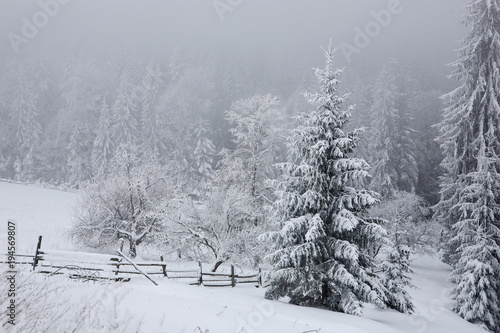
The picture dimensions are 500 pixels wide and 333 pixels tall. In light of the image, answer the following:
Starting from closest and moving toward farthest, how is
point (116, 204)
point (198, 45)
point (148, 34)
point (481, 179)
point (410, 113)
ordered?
point (481, 179) → point (116, 204) → point (410, 113) → point (198, 45) → point (148, 34)

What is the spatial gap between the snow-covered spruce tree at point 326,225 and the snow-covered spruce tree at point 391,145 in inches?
1047

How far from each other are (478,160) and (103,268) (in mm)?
18714

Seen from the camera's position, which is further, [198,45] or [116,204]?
[198,45]

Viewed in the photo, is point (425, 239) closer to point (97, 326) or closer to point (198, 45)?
point (97, 326)

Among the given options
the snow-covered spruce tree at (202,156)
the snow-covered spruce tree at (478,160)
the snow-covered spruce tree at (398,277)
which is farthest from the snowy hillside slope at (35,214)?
the snow-covered spruce tree at (478,160)

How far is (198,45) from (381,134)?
45.5 metres

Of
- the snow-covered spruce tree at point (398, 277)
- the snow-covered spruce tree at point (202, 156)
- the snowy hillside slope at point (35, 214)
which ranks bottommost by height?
the snow-covered spruce tree at point (398, 277)

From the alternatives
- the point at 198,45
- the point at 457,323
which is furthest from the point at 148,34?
the point at 457,323

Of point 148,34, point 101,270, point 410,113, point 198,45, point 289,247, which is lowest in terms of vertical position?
point 101,270

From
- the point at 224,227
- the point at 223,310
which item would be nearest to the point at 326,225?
the point at 223,310

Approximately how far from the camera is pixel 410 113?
152 feet

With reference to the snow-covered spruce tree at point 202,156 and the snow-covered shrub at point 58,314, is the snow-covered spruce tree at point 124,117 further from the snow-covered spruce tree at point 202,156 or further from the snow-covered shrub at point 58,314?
the snow-covered shrub at point 58,314

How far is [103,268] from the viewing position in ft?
44.0

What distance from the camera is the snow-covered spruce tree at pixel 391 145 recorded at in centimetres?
3964
